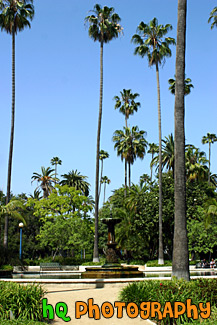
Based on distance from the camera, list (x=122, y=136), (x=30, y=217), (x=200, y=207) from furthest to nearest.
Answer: (x=30, y=217) < (x=122, y=136) < (x=200, y=207)

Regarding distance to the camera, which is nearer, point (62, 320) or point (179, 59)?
point (62, 320)

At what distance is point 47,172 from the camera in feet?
229

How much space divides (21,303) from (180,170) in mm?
7719

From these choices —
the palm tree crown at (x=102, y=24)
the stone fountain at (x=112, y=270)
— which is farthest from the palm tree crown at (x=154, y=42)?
the stone fountain at (x=112, y=270)

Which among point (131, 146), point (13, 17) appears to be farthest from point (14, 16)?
point (131, 146)

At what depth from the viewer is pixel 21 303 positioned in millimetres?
9758

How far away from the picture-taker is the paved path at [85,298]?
10.1 metres

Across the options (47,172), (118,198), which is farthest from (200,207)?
(47,172)

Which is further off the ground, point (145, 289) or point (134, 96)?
point (134, 96)

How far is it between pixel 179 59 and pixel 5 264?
19.4 metres

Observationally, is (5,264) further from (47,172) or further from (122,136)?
(47,172)

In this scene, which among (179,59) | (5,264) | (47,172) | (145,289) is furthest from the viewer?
(47,172)

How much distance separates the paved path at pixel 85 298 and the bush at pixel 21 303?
2.18 feet

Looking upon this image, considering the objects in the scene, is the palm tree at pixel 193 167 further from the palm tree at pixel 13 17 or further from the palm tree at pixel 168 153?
the palm tree at pixel 13 17
